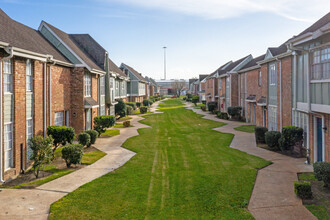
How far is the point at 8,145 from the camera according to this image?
11.3 meters

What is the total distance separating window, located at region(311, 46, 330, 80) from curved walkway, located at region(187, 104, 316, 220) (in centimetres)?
420

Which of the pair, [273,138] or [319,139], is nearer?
[319,139]

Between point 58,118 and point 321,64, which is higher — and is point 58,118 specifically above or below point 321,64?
below

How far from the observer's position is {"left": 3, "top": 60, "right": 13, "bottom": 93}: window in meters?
11.1

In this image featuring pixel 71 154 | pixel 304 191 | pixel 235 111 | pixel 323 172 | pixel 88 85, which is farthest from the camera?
pixel 235 111

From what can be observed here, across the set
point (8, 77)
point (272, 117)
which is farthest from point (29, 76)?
point (272, 117)

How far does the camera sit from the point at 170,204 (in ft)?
28.2

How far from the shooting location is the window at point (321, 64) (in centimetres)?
1079

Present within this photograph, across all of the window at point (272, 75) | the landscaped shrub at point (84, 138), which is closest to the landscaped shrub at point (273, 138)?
the window at point (272, 75)

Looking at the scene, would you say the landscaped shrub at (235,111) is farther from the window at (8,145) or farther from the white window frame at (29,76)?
the window at (8,145)

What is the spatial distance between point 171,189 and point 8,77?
26.7 feet

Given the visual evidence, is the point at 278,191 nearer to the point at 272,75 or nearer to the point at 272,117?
the point at 272,117

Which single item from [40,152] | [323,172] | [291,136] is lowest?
[323,172]

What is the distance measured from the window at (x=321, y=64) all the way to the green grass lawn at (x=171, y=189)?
4.84m
